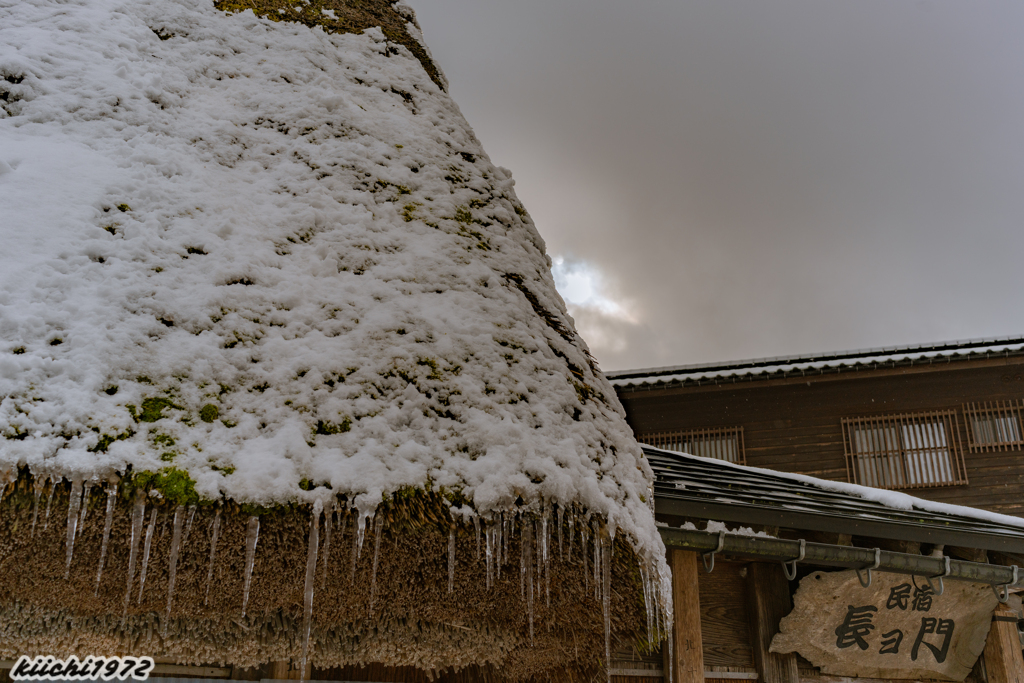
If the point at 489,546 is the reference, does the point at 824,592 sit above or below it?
below

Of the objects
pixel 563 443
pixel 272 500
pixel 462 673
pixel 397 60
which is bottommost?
pixel 462 673

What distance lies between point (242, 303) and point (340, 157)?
94 cm

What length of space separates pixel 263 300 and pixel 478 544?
117 centimetres

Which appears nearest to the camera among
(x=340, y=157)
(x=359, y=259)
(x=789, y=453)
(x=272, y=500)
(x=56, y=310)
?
(x=272, y=500)

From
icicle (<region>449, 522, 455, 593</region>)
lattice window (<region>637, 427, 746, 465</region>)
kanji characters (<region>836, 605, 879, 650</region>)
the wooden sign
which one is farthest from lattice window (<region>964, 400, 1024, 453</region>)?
icicle (<region>449, 522, 455, 593</region>)

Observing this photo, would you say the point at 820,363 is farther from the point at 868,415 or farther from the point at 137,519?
the point at 137,519

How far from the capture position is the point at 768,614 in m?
4.13

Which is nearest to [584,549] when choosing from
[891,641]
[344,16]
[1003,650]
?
[344,16]

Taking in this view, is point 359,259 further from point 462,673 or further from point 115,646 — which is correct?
point 462,673

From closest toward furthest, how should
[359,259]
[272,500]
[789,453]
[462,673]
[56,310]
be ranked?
[272,500] < [56,310] < [359,259] < [462,673] < [789,453]

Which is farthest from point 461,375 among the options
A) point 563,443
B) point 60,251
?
point 60,251

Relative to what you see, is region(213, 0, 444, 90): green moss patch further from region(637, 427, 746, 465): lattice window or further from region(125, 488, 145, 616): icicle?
region(637, 427, 746, 465): lattice window

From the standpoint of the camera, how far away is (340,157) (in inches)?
113

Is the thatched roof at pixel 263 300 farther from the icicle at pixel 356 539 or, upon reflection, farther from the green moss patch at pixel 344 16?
the green moss patch at pixel 344 16
